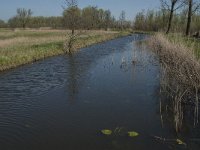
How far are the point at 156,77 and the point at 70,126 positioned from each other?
960cm

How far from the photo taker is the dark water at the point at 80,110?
8523mm

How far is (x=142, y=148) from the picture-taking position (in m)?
8.12

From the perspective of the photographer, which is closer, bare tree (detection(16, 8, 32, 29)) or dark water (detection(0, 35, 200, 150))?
dark water (detection(0, 35, 200, 150))

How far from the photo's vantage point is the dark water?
8.52 m

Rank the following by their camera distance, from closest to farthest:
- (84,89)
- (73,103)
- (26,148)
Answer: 1. (26,148)
2. (73,103)
3. (84,89)

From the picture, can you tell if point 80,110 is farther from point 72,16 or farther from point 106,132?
point 72,16

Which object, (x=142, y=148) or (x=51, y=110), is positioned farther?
(x=51, y=110)

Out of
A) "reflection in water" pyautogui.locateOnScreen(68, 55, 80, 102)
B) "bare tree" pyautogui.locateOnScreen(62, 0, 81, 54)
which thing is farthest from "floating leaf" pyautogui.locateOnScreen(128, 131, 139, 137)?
"bare tree" pyautogui.locateOnScreen(62, 0, 81, 54)

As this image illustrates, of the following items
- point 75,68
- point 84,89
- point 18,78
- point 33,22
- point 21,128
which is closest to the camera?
point 21,128

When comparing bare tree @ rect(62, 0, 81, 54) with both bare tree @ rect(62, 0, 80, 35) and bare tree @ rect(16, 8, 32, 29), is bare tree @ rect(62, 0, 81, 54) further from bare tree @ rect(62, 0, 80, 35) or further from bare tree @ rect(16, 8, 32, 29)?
bare tree @ rect(16, 8, 32, 29)

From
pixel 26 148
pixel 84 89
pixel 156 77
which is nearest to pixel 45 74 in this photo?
pixel 84 89

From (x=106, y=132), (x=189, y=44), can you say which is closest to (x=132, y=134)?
(x=106, y=132)

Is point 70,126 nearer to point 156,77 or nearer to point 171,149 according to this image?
point 171,149

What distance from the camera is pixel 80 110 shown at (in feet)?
37.4
